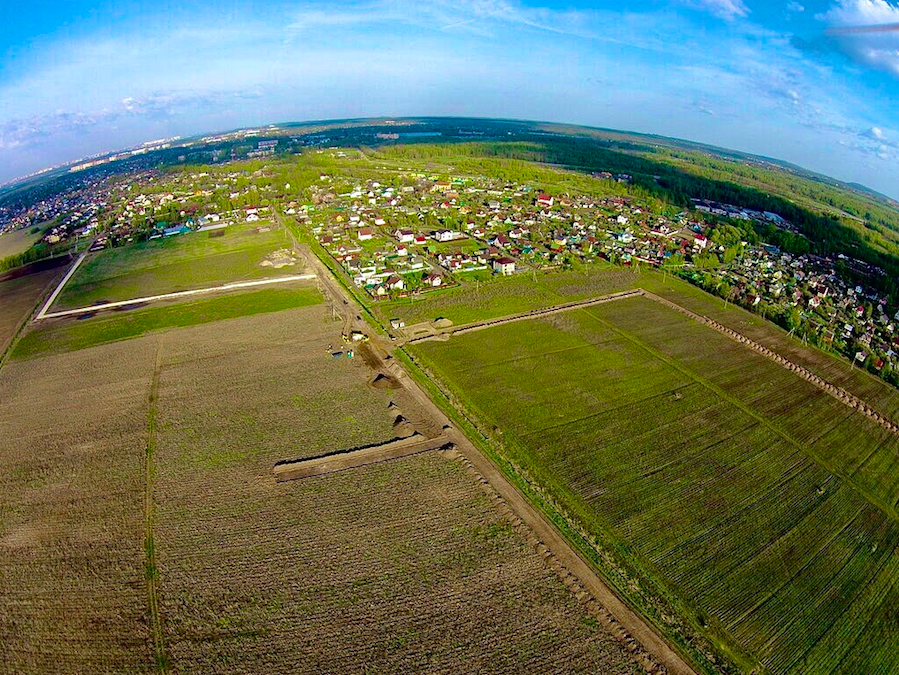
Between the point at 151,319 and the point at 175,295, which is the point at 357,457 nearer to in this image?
the point at 151,319

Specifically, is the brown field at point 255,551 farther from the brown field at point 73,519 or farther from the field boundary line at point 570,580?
the field boundary line at point 570,580

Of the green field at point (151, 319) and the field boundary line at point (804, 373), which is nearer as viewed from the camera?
the field boundary line at point (804, 373)

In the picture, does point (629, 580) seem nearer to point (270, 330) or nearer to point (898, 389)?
point (898, 389)

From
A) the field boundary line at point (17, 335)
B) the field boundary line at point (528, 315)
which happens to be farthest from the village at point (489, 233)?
the field boundary line at point (17, 335)

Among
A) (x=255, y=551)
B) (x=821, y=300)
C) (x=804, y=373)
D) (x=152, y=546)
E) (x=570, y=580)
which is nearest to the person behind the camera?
(x=570, y=580)

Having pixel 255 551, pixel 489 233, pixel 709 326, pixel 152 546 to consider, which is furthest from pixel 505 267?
pixel 152 546

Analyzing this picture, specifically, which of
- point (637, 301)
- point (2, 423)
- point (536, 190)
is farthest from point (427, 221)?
point (2, 423)
